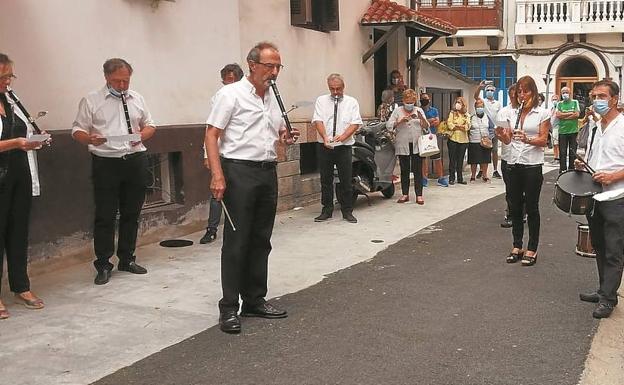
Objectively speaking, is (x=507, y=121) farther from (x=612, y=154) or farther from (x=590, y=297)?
(x=590, y=297)

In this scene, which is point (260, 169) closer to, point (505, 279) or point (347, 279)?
point (347, 279)

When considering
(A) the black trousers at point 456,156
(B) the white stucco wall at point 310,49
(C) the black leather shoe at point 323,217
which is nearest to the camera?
(C) the black leather shoe at point 323,217

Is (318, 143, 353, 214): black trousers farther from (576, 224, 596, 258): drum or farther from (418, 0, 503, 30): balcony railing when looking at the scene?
(418, 0, 503, 30): balcony railing

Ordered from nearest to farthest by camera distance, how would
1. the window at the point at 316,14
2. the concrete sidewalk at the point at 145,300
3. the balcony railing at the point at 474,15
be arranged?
1. the concrete sidewalk at the point at 145,300
2. the window at the point at 316,14
3. the balcony railing at the point at 474,15

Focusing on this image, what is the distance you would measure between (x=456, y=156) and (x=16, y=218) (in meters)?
9.13

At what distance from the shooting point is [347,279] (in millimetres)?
6078

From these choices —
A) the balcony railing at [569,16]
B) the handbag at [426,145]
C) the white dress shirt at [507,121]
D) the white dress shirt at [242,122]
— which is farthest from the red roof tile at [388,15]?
the balcony railing at [569,16]

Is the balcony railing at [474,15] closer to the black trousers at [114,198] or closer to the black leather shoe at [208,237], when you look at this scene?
the black leather shoe at [208,237]

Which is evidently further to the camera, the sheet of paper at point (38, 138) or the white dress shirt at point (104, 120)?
the white dress shirt at point (104, 120)

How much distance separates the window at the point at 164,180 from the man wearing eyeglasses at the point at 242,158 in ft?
10.6

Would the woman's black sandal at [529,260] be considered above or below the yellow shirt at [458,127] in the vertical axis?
below

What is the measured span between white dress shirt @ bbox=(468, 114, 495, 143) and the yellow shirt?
0.73ft

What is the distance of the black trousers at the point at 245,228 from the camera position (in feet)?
15.4

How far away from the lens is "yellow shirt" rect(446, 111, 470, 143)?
12672 millimetres
